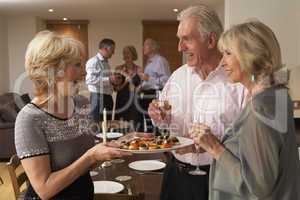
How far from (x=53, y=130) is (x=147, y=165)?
2.94 feet

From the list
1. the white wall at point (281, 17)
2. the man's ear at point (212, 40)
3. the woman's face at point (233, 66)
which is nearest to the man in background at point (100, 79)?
the white wall at point (281, 17)

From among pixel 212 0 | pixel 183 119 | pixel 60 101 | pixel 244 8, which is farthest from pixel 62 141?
pixel 212 0

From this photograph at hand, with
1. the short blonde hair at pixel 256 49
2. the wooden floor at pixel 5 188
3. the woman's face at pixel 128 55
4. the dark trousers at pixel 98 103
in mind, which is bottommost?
the wooden floor at pixel 5 188

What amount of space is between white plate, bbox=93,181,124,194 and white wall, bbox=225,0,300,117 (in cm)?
259

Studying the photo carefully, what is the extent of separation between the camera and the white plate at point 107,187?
1.69 meters

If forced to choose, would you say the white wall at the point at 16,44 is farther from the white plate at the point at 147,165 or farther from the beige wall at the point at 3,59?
the white plate at the point at 147,165

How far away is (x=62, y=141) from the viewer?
1.28m

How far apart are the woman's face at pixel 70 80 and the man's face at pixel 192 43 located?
0.55m

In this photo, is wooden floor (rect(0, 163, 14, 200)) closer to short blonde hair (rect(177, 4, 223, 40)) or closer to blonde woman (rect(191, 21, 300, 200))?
short blonde hair (rect(177, 4, 223, 40))

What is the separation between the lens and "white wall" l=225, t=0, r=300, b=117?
12.6 feet

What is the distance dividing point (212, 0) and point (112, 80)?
2224mm

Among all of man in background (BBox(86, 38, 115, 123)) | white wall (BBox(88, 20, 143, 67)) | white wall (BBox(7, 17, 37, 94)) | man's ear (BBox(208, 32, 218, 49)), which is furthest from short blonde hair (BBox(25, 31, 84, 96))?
white wall (BBox(88, 20, 143, 67))

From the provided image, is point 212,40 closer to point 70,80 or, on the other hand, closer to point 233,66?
point 233,66

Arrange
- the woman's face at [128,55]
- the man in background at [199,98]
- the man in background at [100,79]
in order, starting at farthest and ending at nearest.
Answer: the woman's face at [128,55], the man in background at [100,79], the man in background at [199,98]
